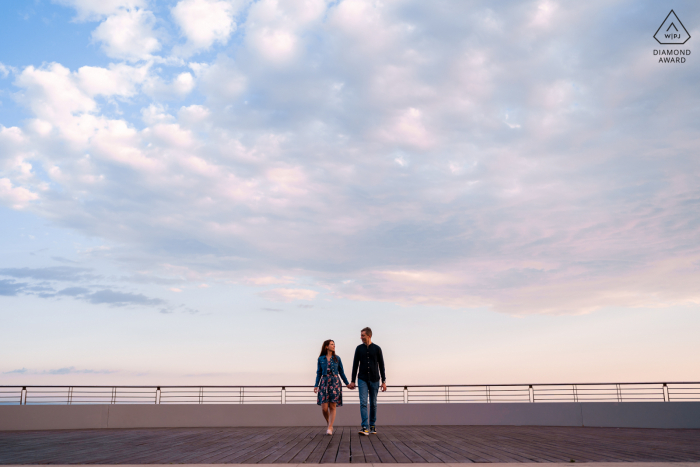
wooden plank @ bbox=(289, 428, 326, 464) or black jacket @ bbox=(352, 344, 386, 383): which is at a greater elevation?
black jacket @ bbox=(352, 344, 386, 383)

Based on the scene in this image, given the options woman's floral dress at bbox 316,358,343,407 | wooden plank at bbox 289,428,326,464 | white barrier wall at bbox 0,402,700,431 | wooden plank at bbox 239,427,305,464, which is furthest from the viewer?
white barrier wall at bbox 0,402,700,431

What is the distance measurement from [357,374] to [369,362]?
1.17 ft

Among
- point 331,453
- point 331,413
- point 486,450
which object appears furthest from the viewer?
point 331,413

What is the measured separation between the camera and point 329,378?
946cm

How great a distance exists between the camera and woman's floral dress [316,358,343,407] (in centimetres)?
943

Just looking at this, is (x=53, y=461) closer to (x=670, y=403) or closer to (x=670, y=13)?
(x=670, y=403)

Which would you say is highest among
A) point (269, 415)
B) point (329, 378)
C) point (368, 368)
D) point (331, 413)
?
point (368, 368)

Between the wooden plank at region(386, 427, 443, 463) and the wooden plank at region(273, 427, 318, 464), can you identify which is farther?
the wooden plank at region(273, 427, 318, 464)

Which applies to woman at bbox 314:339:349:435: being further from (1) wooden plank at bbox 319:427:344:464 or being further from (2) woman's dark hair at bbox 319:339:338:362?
(1) wooden plank at bbox 319:427:344:464

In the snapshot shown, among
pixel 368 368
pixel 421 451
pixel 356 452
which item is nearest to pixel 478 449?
pixel 421 451

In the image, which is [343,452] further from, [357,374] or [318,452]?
[357,374]

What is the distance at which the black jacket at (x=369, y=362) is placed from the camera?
930cm

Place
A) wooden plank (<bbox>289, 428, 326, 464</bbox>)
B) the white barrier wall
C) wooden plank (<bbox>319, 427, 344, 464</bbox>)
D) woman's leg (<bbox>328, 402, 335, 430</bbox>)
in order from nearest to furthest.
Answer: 1. wooden plank (<bbox>319, 427, 344, 464</bbox>)
2. wooden plank (<bbox>289, 428, 326, 464</bbox>)
3. woman's leg (<bbox>328, 402, 335, 430</bbox>)
4. the white barrier wall

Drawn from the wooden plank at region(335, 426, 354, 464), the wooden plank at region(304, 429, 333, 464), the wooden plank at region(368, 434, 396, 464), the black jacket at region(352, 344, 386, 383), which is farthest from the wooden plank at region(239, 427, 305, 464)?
the black jacket at region(352, 344, 386, 383)
